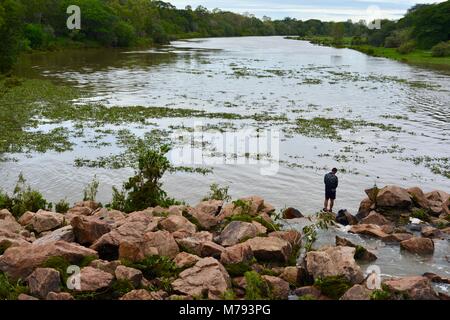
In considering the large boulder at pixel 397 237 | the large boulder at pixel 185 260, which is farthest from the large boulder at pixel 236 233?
the large boulder at pixel 397 237

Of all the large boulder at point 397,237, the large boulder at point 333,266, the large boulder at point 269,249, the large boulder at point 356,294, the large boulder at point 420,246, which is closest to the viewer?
the large boulder at point 356,294

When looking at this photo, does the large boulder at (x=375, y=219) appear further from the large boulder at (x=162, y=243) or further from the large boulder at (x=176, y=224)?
the large boulder at (x=162, y=243)

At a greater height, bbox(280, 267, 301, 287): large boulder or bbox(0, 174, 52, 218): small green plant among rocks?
bbox(0, 174, 52, 218): small green plant among rocks

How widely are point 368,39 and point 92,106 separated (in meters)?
138

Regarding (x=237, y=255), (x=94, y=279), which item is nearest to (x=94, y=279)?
(x=94, y=279)

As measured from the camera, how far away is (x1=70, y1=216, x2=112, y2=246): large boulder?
14.6m

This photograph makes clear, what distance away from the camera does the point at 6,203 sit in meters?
19.1

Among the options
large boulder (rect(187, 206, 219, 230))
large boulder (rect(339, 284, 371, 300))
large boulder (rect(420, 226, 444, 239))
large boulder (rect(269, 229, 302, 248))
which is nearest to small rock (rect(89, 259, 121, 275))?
large boulder (rect(187, 206, 219, 230))

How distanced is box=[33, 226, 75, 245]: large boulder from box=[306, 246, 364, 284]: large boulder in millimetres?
7018

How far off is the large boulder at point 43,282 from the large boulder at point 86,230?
2782 millimetres

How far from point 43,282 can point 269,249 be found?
626cm

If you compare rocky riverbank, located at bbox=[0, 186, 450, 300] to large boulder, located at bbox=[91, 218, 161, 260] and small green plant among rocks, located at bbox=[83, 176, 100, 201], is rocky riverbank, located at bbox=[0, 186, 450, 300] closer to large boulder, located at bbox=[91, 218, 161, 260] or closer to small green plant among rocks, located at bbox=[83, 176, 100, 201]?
large boulder, located at bbox=[91, 218, 161, 260]

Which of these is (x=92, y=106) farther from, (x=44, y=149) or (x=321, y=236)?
(x=321, y=236)

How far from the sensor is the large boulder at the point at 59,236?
46.4ft
